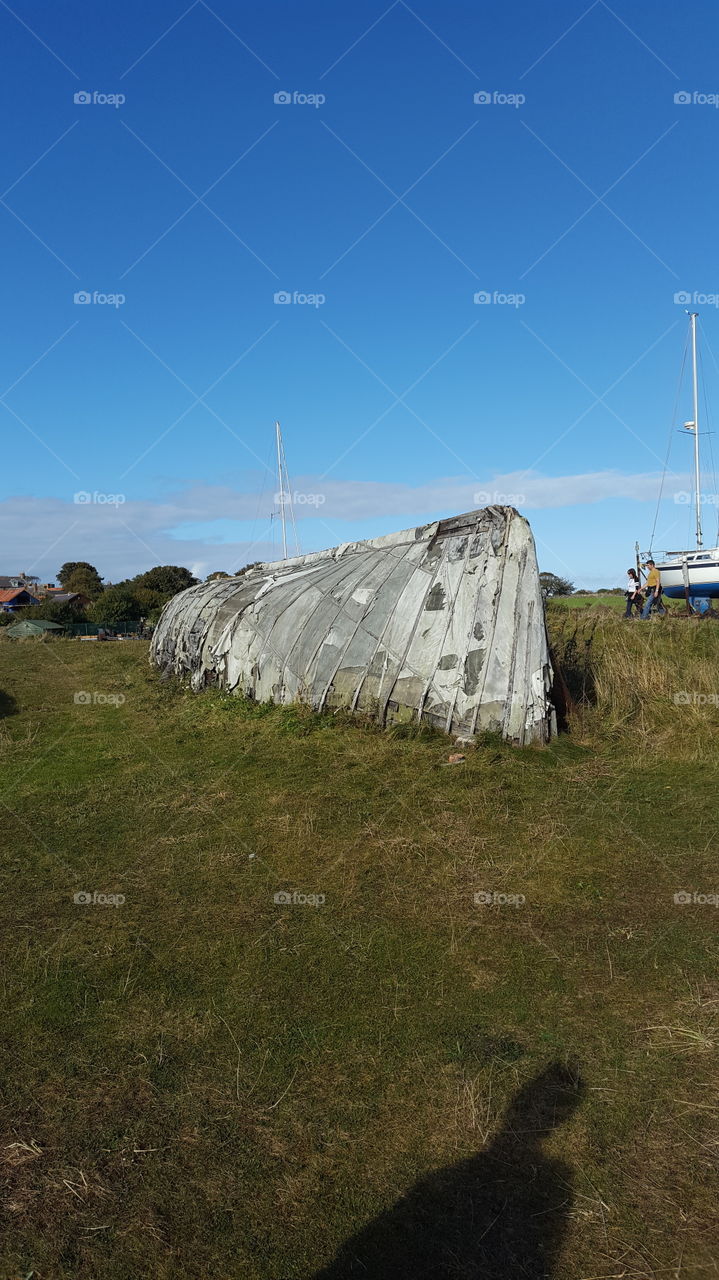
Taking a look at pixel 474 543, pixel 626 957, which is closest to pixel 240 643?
pixel 474 543

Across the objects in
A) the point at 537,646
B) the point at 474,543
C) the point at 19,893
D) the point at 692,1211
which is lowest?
the point at 692,1211

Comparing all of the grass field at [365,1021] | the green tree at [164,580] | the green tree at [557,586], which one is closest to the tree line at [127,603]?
the green tree at [164,580]

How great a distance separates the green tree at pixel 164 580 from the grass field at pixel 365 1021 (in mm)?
56000

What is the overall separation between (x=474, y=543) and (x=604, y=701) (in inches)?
147

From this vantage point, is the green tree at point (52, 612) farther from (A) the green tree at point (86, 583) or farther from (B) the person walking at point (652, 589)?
(B) the person walking at point (652, 589)

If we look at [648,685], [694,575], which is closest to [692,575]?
[694,575]

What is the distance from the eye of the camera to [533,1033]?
541cm

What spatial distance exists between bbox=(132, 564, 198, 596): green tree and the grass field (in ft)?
184

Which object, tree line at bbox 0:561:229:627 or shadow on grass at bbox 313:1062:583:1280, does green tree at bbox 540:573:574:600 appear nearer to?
tree line at bbox 0:561:229:627

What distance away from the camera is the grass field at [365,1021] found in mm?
3855

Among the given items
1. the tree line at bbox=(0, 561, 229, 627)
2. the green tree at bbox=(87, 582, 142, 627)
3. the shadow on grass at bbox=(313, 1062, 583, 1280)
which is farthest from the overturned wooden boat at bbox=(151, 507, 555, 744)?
the green tree at bbox=(87, 582, 142, 627)

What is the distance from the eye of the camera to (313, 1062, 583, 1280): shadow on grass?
142 inches

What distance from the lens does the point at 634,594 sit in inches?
951

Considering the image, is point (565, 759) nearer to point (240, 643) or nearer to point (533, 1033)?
point (533, 1033)
